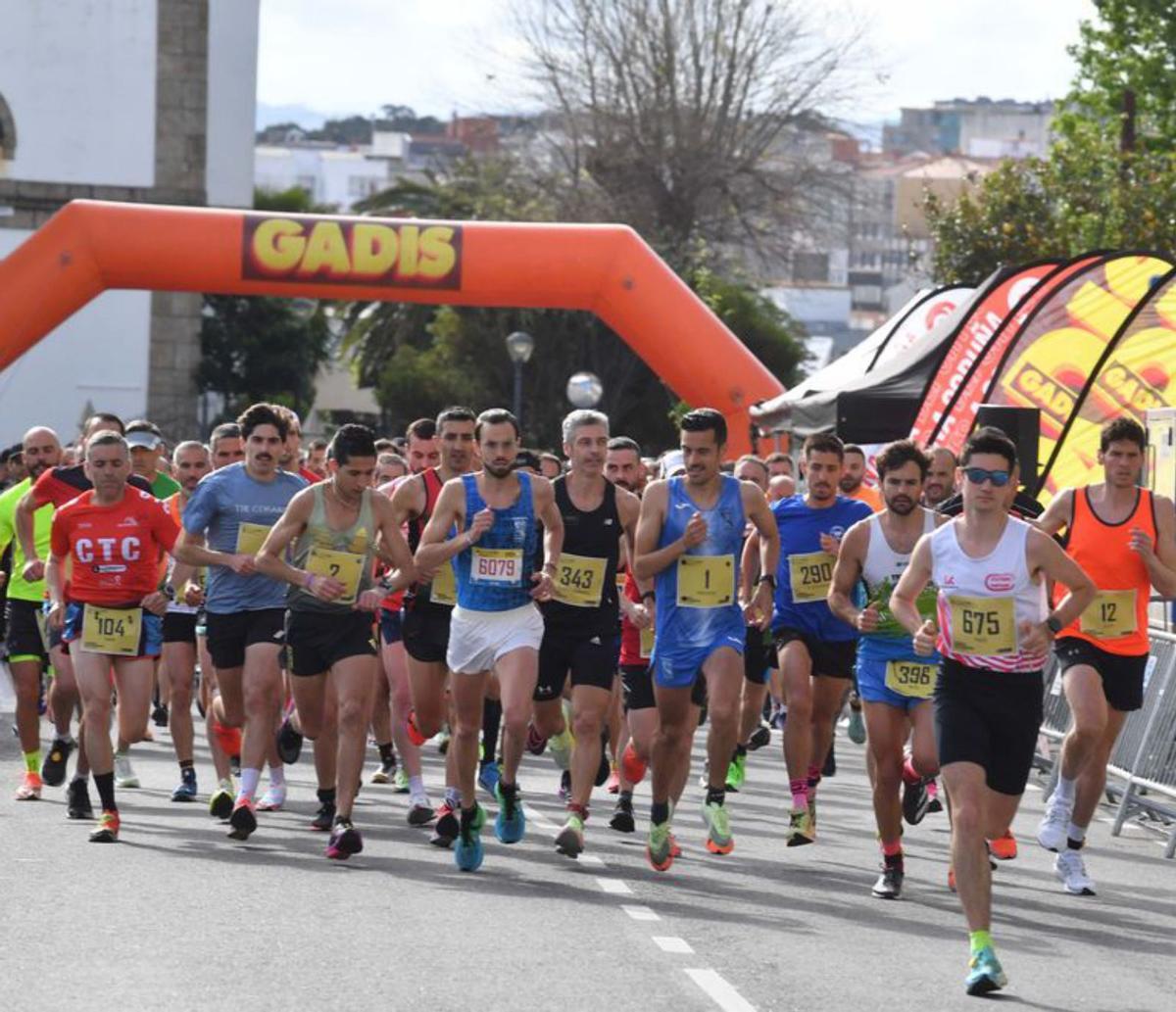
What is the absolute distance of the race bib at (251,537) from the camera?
12586mm

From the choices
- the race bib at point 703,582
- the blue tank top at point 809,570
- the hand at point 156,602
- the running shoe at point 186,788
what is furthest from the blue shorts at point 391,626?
the race bib at point 703,582

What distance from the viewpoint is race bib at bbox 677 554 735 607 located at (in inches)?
458

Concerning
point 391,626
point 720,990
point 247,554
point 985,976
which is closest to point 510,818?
point 247,554

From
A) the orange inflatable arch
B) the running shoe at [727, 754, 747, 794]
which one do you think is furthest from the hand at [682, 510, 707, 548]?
the orange inflatable arch

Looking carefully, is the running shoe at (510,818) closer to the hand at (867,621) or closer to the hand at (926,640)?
the hand at (867,621)

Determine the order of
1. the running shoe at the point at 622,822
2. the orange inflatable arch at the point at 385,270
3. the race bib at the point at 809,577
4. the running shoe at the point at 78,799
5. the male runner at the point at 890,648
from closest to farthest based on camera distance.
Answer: the male runner at the point at 890,648 < the race bib at the point at 809,577 < the running shoe at the point at 78,799 < the running shoe at the point at 622,822 < the orange inflatable arch at the point at 385,270

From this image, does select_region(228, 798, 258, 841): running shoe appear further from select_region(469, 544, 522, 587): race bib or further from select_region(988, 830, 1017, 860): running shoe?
select_region(988, 830, 1017, 860): running shoe

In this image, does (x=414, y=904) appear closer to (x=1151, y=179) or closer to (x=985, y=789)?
(x=985, y=789)

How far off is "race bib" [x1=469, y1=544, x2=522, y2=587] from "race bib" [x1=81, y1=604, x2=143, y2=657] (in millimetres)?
1836

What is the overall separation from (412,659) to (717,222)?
46.2 meters

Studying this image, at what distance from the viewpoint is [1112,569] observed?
467 inches

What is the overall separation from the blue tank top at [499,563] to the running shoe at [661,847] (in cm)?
107

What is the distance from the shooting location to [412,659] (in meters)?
12.9

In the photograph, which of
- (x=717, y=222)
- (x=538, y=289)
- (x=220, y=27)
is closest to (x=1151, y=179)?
(x=538, y=289)
